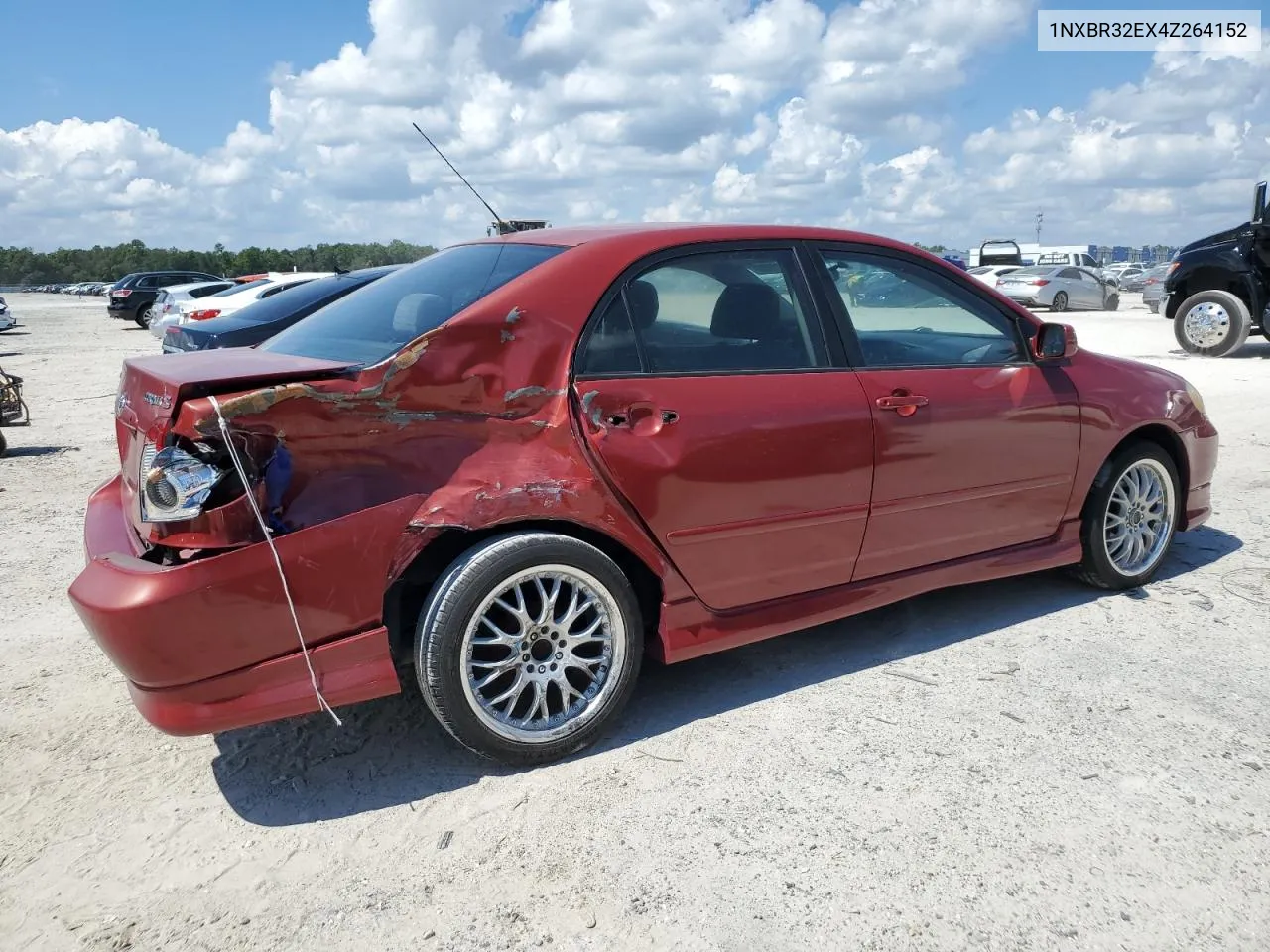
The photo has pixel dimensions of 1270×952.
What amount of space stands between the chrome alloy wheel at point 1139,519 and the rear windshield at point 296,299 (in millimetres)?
6695

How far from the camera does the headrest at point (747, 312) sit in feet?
11.1

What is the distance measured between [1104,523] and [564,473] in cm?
261

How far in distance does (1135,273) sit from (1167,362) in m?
41.3

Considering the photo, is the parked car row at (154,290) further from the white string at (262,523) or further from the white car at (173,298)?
the white string at (262,523)

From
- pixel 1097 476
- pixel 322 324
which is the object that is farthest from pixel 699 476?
pixel 1097 476

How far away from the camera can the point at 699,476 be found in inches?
124

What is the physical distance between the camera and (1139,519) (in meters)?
4.45

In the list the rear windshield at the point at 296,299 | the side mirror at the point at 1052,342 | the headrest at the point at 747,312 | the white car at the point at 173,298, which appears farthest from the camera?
the white car at the point at 173,298

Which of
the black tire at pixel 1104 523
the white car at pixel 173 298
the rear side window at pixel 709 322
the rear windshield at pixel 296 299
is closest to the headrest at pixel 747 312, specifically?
the rear side window at pixel 709 322

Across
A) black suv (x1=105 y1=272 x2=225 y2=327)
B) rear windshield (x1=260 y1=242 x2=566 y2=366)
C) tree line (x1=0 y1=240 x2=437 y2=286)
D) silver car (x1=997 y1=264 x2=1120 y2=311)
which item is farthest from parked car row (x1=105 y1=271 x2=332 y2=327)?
tree line (x1=0 y1=240 x2=437 y2=286)

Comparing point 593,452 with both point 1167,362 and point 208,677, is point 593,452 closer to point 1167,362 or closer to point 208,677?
point 208,677

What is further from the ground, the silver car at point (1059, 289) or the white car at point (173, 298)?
the white car at point (173, 298)

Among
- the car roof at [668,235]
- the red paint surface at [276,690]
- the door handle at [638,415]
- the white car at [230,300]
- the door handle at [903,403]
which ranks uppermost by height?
the car roof at [668,235]

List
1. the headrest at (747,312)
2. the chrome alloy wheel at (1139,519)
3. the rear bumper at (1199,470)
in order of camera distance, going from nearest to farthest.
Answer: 1. the headrest at (747,312)
2. the chrome alloy wheel at (1139,519)
3. the rear bumper at (1199,470)
